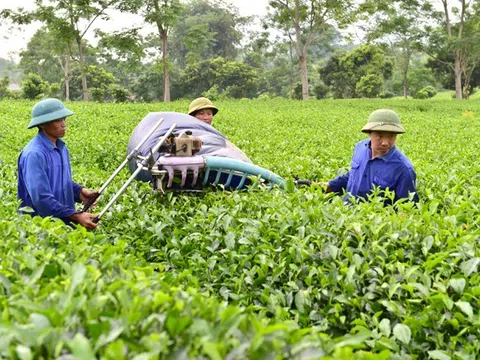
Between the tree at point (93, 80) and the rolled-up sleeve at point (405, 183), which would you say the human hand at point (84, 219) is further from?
the tree at point (93, 80)

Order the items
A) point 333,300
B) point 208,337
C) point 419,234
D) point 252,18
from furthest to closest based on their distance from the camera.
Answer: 1. point 252,18
2. point 419,234
3. point 333,300
4. point 208,337

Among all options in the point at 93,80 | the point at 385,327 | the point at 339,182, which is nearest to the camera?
the point at 385,327

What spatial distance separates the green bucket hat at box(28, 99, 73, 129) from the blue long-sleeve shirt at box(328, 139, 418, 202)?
6.67 feet

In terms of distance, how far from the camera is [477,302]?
2.19 meters

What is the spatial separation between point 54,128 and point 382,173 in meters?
2.36

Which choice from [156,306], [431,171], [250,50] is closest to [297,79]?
[250,50]

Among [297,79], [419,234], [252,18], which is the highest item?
[252,18]

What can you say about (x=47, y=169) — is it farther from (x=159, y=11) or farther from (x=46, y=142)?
(x=159, y=11)

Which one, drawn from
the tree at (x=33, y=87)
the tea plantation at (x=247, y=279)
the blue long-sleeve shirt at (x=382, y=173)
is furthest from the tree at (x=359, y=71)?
the blue long-sleeve shirt at (x=382, y=173)

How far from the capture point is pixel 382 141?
3.84 metres

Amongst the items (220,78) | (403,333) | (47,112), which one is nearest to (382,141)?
(403,333)

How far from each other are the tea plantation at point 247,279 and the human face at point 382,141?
47 cm

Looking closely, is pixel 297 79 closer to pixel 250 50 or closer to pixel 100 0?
pixel 250 50

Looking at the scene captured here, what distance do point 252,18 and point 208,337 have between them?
48461 mm
